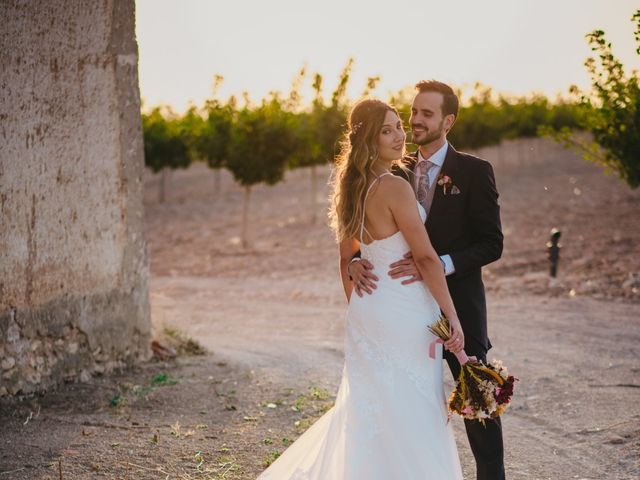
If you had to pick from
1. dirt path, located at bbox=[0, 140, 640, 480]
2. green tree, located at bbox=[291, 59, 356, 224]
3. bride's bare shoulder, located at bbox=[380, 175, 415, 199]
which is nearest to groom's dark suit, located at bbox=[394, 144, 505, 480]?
bride's bare shoulder, located at bbox=[380, 175, 415, 199]

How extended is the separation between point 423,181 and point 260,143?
Result: 1496 centimetres

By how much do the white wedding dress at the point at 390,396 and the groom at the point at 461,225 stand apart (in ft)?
0.47

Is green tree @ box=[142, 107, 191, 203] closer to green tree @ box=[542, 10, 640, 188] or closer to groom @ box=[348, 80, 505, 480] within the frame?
green tree @ box=[542, 10, 640, 188]

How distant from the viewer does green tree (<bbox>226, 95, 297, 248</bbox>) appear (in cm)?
1847

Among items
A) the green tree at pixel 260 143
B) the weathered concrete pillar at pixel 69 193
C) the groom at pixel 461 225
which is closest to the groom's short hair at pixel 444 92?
the groom at pixel 461 225

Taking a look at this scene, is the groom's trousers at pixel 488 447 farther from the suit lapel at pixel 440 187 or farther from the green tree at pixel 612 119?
the green tree at pixel 612 119

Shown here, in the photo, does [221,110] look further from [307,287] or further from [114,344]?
[114,344]

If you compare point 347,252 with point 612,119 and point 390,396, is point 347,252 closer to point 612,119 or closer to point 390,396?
point 390,396

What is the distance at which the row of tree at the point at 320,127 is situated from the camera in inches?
281

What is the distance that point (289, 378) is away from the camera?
645cm

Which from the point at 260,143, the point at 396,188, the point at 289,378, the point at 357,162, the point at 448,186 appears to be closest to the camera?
the point at 396,188

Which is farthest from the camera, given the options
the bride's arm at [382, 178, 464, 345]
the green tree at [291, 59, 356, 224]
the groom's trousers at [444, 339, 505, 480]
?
the green tree at [291, 59, 356, 224]

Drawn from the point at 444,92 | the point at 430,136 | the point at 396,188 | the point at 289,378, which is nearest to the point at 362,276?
the point at 396,188

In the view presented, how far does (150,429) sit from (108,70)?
3018 mm
